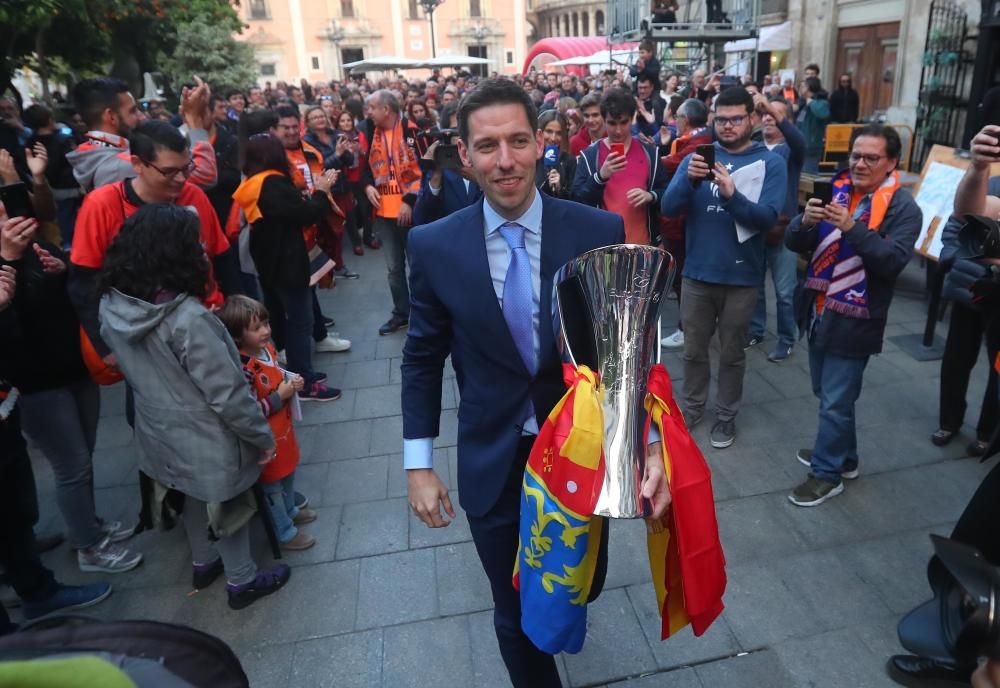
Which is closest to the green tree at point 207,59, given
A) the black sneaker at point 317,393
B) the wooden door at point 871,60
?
the wooden door at point 871,60

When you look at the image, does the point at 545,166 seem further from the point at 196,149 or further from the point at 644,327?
the point at 644,327

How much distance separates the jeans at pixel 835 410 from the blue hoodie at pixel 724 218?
0.69 m

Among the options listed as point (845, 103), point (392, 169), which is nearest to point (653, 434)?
point (392, 169)

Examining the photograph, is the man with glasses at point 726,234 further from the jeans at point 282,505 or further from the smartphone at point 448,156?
the jeans at point 282,505

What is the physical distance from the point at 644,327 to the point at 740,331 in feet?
9.05

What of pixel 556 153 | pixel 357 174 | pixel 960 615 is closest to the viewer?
pixel 960 615

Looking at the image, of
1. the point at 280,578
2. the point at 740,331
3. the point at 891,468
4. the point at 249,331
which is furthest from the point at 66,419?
the point at 891,468

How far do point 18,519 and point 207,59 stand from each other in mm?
27078

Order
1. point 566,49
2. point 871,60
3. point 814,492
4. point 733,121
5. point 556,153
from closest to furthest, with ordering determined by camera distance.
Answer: point 814,492 < point 733,121 < point 556,153 < point 871,60 < point 566,49

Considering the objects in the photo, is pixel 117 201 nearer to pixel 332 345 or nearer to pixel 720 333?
pixel 332 345

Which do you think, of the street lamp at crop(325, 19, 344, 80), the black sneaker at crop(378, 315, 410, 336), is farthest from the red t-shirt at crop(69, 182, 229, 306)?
the street lamp at crop(325, 19, 344, 80)

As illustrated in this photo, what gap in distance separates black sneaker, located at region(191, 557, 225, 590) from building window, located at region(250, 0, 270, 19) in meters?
62.1

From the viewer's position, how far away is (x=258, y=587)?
314 centimetres

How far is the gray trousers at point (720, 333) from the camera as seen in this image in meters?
4.12
